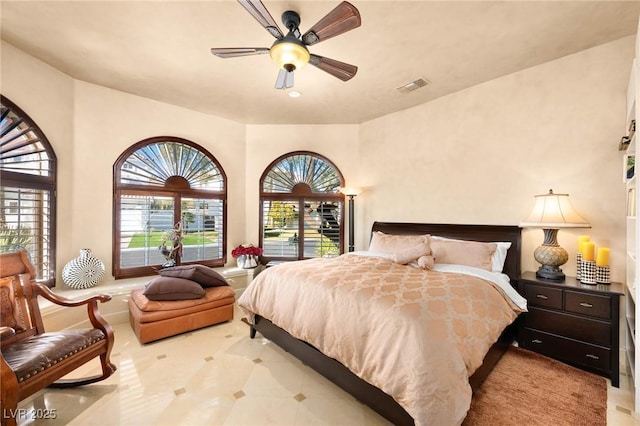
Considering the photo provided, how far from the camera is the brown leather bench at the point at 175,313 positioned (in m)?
2.95

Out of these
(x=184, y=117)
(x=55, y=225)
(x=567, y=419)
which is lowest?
(x=567, y=419)

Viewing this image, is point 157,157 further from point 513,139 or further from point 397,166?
point 513,139

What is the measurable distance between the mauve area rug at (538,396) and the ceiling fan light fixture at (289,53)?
2.86 metres

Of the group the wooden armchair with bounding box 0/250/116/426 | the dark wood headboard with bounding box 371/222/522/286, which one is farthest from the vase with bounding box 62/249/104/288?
the dark wood headboard with bounding box 371/222/522/286

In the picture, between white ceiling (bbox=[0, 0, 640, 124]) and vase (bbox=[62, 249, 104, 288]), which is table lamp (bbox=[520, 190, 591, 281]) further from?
vase (bbox=[62, 249, 104, 288])

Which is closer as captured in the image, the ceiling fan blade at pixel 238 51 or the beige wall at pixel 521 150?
the ceiling fan blade at pixel 238 51

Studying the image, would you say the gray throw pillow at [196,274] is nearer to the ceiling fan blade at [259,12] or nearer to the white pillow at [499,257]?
the ceiling fan blade at [259,12]

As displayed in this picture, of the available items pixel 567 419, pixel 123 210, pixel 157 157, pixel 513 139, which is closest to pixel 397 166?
pixel 513 139

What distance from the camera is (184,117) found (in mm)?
4340

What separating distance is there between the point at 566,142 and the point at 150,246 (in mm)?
5269

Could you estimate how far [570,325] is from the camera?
250 centimetres

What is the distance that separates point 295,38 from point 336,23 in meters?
0.38

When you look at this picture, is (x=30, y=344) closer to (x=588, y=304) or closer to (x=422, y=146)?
(x=588, y=304)

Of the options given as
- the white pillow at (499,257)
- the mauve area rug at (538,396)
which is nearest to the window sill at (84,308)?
the mauve area rug at (538,396)
